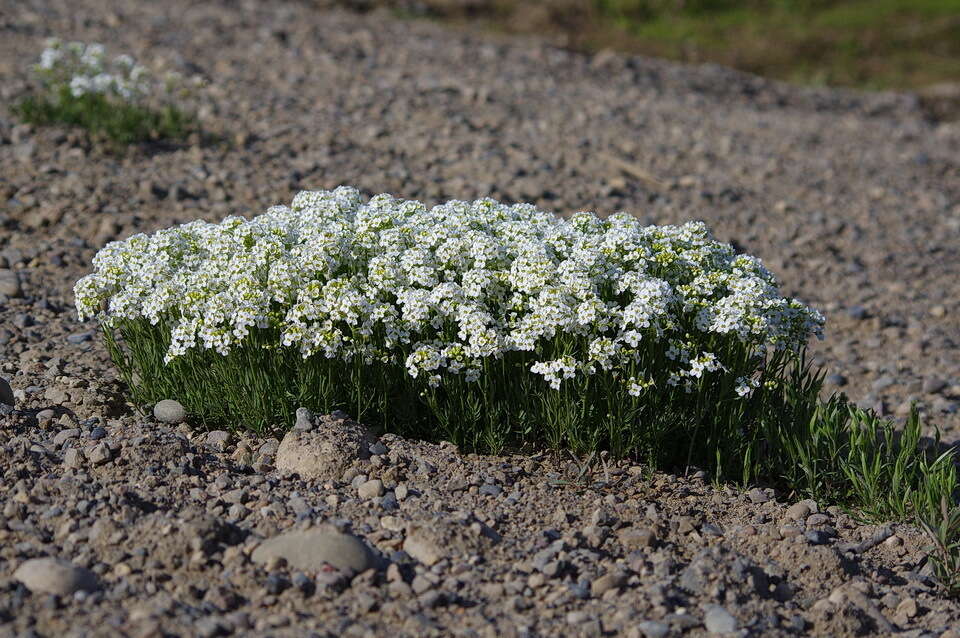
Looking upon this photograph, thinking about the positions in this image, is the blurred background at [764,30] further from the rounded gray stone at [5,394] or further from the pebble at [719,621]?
the pebble at [719,621]

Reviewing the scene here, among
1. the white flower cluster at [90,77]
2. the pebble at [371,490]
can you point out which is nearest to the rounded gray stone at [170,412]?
the pebble at [371,490]

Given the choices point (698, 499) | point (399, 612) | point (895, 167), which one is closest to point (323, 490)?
point (399, 612)

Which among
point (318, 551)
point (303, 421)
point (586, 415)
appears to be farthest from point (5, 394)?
point (586, 415)

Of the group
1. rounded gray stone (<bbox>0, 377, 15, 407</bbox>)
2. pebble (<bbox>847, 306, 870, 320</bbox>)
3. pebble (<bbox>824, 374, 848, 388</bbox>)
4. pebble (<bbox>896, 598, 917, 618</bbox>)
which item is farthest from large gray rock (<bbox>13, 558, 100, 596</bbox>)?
pebble (<bbox>847, 306, 870, 320</bbox>)

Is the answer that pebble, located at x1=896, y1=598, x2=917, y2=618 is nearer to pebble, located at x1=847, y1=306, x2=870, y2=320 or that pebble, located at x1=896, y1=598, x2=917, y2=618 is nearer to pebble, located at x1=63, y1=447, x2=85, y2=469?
pebble, located at x1=63, y1=447, x2=85, y2=469

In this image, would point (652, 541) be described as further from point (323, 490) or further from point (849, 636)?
point (323, 490)

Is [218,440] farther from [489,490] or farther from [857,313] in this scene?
[857,313]

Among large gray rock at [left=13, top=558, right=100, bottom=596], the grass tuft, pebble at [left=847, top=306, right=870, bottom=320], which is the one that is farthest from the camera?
the grass tuft
